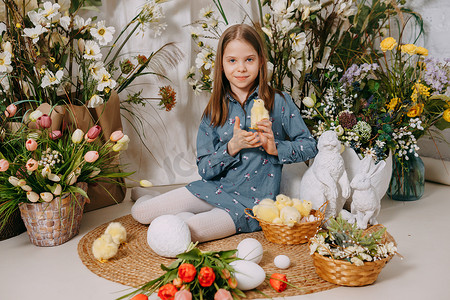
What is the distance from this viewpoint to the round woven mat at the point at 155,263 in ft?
4.85

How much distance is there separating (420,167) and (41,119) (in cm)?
165

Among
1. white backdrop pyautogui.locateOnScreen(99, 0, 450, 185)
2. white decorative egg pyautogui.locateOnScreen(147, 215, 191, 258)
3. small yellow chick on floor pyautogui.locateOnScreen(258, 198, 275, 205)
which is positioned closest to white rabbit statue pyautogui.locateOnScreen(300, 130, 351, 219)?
small yellow chick on floor pyautogui.locateOnScreen(258, 198, 275, 205)

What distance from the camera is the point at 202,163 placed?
6.61ft

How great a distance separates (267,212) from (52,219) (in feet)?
2.58

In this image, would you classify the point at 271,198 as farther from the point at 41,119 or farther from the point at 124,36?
the point at 124,36

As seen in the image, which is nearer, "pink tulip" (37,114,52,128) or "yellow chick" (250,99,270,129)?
"pink tulip" (37,114,52,128)

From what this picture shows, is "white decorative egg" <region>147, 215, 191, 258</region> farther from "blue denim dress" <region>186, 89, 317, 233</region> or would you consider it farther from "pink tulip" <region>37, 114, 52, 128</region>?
"pink tulip" <region>37, 114, 52, 128</region>

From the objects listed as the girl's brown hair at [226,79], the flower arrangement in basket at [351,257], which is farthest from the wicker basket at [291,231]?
the girl's brown hair at [226,79]

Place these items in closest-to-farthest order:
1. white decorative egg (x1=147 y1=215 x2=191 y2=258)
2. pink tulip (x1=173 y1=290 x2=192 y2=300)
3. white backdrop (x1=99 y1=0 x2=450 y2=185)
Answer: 1. pink tulip (x1=173 y1=290 x2=192 y2=300)
2. white decorative egg (x1=147 y1=215 x2=191 y2=258)
3. white backdrop (x1=99 y1=0 x2=450 y2=185)

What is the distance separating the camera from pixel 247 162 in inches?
77.5

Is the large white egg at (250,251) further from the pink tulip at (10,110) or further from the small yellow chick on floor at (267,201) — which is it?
the pink tulip at (10,110)

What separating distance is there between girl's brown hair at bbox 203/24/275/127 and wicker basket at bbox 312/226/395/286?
75 cm

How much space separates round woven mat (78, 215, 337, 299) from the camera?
1.48 metres

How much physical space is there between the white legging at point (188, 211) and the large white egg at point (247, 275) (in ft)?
1.34
